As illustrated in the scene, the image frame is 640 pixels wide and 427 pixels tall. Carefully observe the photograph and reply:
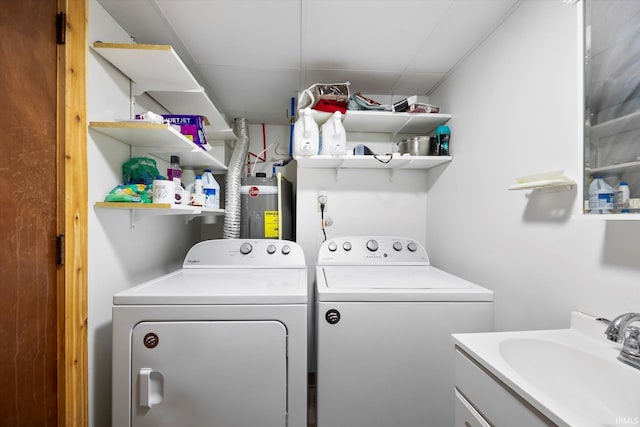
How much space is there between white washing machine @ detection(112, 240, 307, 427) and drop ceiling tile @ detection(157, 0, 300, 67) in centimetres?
139

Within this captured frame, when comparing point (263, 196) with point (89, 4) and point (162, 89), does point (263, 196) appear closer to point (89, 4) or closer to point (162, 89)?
point (162, 89)

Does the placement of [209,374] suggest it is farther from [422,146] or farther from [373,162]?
[422,146]

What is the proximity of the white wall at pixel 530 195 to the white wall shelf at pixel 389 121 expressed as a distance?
9.2 inches

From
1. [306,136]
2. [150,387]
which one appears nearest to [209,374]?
[150,387]

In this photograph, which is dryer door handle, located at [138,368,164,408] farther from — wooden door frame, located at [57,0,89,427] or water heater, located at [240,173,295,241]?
water heater, located at [240,173,295,241]

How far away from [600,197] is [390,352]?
98 cm

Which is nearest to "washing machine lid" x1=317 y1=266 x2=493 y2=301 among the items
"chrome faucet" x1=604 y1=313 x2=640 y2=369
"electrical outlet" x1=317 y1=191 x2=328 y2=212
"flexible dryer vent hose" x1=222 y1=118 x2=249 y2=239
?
"chrome faucet" x1=604 y1=313 x2=640 y2=369

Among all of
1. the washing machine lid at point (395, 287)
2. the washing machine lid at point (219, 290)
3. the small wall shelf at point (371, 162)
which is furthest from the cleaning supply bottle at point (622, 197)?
the washing machine lid at point (219, 290)

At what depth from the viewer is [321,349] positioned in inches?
45.7

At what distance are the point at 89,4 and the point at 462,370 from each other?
2.18 metres

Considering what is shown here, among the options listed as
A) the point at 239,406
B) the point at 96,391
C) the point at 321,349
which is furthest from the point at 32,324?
the point at 321,349

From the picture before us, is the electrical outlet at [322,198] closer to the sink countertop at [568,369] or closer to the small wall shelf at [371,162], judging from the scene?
the small wall shelf at [371,162]

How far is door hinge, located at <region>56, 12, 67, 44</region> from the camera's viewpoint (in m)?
1.02

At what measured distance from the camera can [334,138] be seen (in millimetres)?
1776
